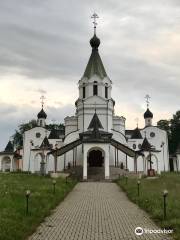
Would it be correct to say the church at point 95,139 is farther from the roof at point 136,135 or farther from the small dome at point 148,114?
the small dome at point 148,114

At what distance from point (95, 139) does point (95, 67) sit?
15585mm

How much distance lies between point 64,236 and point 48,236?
0.40 metres

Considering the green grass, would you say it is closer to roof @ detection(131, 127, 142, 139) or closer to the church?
the church

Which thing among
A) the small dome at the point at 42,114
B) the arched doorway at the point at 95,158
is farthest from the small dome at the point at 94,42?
the small dome at the point at 42,114

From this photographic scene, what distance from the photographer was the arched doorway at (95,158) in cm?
4338

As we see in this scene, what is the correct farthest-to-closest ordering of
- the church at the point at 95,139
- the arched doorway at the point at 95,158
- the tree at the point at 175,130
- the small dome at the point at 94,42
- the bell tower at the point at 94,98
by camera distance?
the tree at the point at 175,130 → the small dome at the point at 94,42 → the bell tower at the point at 94,98 → the arched doorway at the point at 95,158 → the church at the point at 95,139

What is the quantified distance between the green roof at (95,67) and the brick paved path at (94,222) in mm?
33389

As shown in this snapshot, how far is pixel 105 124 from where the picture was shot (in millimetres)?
47688

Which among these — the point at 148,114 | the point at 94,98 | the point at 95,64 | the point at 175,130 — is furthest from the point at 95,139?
the point at 175,130

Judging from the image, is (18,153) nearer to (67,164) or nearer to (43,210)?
(67,164)

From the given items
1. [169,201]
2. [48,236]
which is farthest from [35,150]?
[48,236]

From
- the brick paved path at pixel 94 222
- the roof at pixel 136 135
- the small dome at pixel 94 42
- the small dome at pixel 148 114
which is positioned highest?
the small dome at pixel 94 42

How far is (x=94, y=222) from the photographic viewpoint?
39.1 ft

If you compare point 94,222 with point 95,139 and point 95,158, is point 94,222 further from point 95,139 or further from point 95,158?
point 95,158
